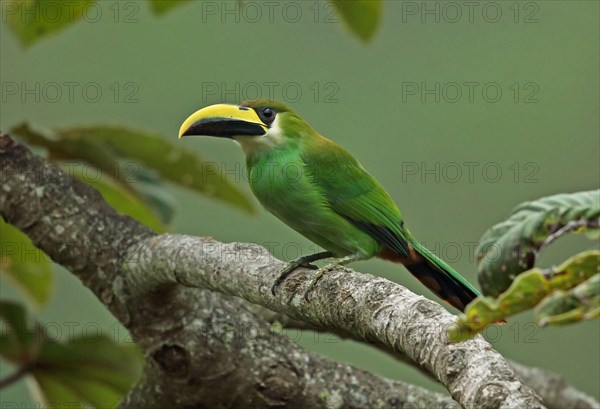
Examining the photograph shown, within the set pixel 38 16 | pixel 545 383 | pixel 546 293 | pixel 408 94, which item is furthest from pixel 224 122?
pixel 408 94

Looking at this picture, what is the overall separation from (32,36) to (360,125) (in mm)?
2604

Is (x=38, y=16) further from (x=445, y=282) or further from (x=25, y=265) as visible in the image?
(x=445, y=282)

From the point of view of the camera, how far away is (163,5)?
9.06ft

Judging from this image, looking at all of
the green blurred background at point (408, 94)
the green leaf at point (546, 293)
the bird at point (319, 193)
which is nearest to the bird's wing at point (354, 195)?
the bird at point (319, 193)

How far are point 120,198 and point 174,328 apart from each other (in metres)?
0.73

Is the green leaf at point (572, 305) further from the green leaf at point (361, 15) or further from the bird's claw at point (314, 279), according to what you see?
the green leaf at point (361, 15)

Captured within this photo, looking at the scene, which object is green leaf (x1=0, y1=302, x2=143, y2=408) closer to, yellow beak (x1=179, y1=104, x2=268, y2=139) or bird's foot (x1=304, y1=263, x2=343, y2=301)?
yellow beak (x1=179, y1=104, x2=268, y2=139)

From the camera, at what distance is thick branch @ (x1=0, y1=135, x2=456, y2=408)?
2.39 meters

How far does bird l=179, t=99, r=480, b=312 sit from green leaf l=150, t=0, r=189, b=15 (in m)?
0.34

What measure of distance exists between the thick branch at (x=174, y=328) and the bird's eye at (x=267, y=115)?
533mm

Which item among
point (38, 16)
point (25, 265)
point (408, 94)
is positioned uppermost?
point (38, 16)

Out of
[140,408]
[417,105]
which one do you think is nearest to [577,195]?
[140,408]

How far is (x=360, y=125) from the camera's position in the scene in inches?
202

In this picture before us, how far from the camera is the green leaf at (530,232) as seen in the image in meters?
1.32
